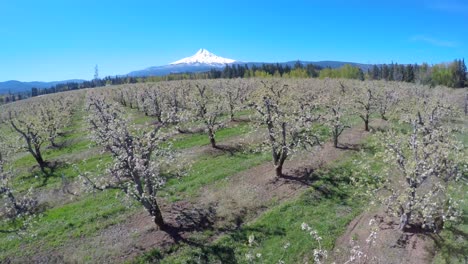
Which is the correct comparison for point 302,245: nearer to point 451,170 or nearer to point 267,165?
point 451,170

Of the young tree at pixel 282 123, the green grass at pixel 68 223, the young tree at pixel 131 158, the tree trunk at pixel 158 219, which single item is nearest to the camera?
the young tree at pixel 131 158

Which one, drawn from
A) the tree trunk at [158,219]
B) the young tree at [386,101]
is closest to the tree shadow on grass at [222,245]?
the tree trunk at [158,219]

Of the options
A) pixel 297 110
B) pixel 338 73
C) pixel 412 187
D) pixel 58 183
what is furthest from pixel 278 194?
pixel 338 73

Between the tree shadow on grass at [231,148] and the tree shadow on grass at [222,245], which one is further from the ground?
the tree shadow on grass at [231,148]

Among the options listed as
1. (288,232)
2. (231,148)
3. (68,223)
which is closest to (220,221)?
(288,232)

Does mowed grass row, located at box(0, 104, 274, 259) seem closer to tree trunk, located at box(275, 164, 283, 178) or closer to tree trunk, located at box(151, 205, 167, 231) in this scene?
tree trunk, located at box(151, 205, 167, 231)

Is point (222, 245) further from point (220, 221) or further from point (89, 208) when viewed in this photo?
point (89, 208)

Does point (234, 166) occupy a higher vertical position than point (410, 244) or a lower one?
higher

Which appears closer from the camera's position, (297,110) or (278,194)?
(278,194)

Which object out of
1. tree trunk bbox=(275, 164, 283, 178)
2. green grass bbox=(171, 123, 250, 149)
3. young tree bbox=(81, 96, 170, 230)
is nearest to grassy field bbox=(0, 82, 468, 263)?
young tree bbox=(81, 96, 170, 230)

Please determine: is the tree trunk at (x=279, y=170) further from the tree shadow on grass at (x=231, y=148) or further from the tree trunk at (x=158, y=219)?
the tree trunk at (x=158, y=219)

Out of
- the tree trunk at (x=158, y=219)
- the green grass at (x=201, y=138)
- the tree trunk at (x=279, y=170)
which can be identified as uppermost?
the green grass at (x=201, y=138)
